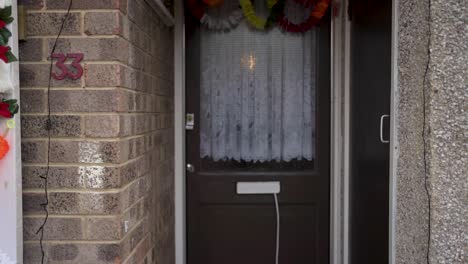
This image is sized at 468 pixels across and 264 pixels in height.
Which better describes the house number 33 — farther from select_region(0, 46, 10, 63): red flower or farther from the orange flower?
the orange flower

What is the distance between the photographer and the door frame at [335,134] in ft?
→ 8.05

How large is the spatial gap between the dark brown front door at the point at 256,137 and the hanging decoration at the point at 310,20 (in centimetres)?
7

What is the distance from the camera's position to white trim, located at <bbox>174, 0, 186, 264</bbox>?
2.50 metres

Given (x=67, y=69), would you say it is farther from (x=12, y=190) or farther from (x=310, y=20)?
(x=310, y=20)

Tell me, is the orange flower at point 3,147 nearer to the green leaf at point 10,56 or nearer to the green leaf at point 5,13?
the green leaf at point 10,56

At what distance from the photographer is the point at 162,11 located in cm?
201

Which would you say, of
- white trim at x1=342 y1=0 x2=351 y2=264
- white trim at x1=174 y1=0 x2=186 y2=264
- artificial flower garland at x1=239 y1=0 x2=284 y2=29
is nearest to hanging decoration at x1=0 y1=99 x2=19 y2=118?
white trim at x1=174 y1=0 x2=186 y2=264

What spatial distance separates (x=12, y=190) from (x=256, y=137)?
1594mm

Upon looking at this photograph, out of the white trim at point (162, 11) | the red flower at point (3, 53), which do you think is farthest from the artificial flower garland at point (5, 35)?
the white trim at point (162, 11)

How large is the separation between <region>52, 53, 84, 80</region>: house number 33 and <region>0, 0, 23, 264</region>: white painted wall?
13 centimetres

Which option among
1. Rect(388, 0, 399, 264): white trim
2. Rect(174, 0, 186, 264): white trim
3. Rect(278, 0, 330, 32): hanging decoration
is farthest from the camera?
Rect(174, 0, 186, 264): white trim

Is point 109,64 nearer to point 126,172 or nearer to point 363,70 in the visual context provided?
point 126,172

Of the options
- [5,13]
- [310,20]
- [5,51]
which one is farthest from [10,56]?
[310,20]

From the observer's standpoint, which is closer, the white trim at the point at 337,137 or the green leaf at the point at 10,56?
the green leaf at the point at 10,56
